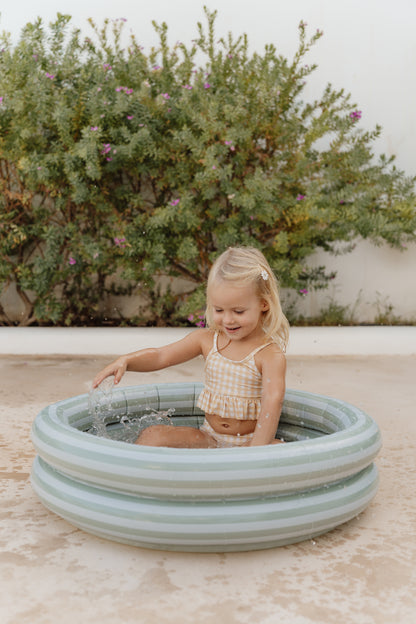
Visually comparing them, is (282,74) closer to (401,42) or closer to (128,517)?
(401,42)

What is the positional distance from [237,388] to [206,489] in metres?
0.67

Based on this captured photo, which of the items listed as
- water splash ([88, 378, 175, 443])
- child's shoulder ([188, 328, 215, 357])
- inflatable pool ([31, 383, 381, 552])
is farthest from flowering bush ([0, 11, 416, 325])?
inflatable pool ([31, 383, 381, 552])

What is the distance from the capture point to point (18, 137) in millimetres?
5684

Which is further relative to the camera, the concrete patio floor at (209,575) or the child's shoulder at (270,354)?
the child's shoulder at (270,354)

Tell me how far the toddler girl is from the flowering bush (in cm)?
295

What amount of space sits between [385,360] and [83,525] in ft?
12.8

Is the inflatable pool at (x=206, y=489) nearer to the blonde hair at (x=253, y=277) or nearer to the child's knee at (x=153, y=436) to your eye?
the child's knee at (x=153, y=436)

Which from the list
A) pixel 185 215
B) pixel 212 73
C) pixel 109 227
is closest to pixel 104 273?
pixel 109 227

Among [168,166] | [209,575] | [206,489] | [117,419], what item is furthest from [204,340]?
[168,166]

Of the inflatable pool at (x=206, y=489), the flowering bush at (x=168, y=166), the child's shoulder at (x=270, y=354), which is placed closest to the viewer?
the inflatable pool at (x=206, y=489)

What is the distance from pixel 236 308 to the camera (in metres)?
2.38

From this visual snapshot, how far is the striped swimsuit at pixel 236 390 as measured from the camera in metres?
2.49

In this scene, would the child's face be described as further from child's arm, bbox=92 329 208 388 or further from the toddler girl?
child's arm, bbox=92 329 208 388

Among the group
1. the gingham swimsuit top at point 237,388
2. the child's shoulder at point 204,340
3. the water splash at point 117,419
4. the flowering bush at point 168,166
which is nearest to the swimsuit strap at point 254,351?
the gingham swimsuit top at point 237,388
